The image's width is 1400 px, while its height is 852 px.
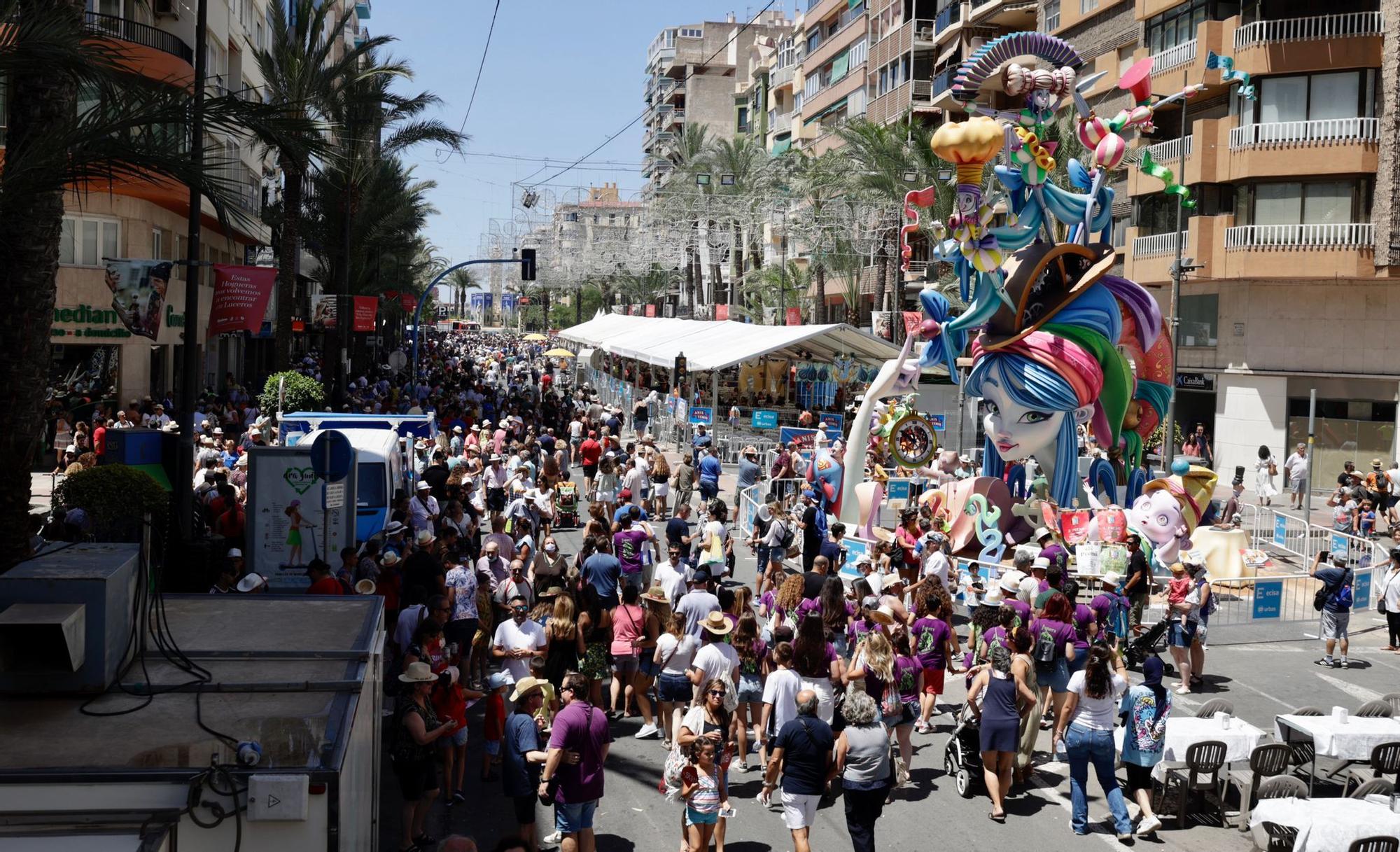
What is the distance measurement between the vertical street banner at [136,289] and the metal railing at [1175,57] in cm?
2818

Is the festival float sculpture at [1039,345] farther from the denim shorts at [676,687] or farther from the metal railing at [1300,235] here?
the metal railing at [1300,235]

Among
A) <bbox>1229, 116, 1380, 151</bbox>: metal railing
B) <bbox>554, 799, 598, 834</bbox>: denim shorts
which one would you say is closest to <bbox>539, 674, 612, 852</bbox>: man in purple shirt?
<bbox>554, 799, 598, 834</bbox>: denim shorts

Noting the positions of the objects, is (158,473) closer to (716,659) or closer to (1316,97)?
(716,659)

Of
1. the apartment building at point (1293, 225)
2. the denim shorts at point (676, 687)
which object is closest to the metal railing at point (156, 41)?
the denim shorts at point (676, 687)

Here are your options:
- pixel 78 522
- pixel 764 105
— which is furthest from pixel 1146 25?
pixel 764 105

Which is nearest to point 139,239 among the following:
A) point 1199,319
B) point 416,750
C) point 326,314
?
point 326,314

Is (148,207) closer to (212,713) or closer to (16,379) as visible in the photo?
(16,379)

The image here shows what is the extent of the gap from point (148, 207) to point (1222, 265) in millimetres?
26772

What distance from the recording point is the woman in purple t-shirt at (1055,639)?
10.8 metres

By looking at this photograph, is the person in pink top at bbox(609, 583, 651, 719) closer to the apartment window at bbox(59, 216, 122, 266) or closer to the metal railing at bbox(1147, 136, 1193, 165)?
the apartment window at bbox(59, 216, 122, 266)

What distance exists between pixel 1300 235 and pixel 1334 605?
20.2 meters

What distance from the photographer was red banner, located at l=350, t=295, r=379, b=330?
40.9 m

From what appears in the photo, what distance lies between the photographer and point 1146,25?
127ft

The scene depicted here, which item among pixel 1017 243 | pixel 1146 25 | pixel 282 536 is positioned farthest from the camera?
pixel 1146 25
